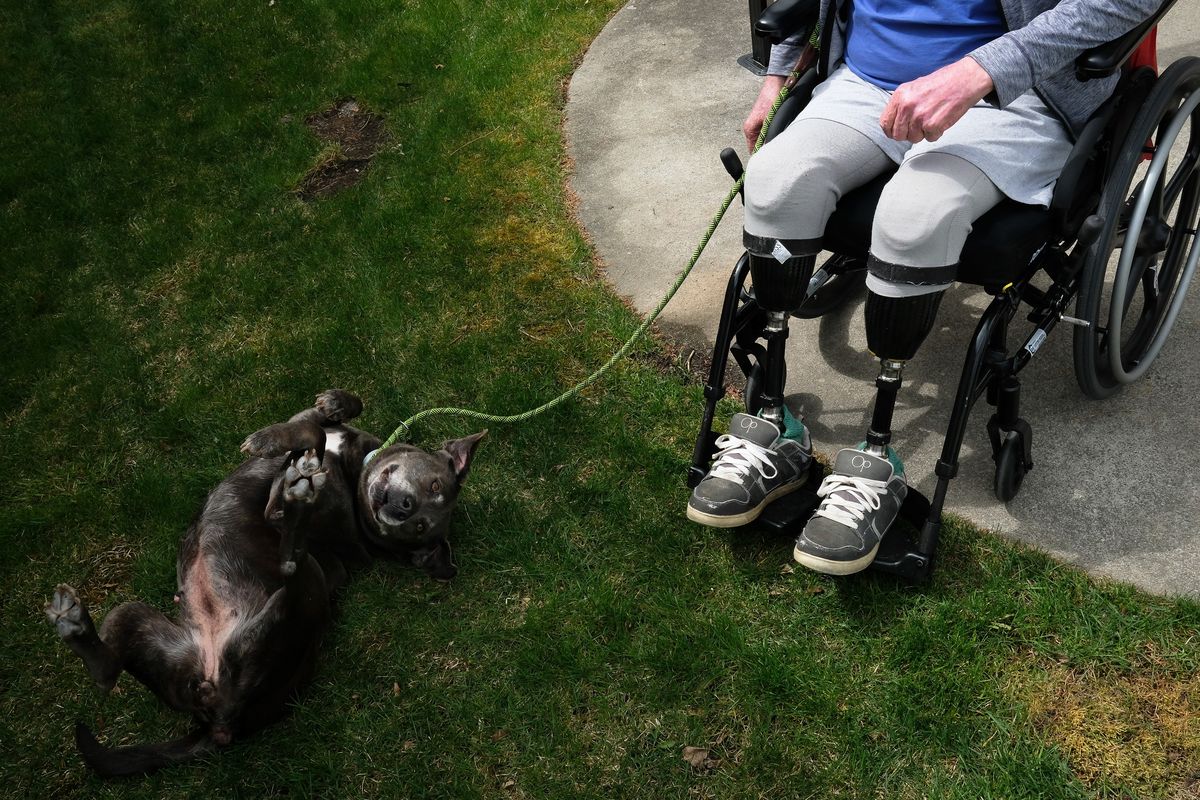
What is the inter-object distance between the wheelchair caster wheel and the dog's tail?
2368 mm

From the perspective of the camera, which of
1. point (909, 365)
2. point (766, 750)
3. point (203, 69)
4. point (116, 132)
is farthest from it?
point (203, 69)

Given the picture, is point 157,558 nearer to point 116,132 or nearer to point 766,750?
point 766,750

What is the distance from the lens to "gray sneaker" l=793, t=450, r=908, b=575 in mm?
2514

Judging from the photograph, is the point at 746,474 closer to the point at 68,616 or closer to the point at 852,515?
the point at 852,515

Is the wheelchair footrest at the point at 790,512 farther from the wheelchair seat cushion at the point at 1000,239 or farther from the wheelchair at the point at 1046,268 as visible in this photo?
the wheelchair seat cushion at the point at 1000,239

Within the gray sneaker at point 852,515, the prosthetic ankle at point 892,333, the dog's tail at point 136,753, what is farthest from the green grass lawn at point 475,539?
the prosthetic ankle at point 892,333

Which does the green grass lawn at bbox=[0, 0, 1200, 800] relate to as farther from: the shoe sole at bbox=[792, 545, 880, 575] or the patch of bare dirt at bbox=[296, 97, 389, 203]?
the shoe sole at bbox=[792, 545, 880, 575]

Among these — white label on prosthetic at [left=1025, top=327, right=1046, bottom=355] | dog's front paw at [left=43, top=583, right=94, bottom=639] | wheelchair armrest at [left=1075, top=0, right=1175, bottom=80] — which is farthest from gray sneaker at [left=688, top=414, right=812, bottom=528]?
dog's front paw at [left=43, top=583, right=94, bottom=639]

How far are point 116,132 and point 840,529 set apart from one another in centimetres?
507

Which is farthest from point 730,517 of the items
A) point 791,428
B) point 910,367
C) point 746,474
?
point 910,367

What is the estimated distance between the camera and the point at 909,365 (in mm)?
3412

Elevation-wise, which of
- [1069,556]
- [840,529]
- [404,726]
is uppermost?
[840,529]

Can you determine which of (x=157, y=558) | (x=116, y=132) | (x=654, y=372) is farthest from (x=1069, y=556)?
(x=116, y=132)

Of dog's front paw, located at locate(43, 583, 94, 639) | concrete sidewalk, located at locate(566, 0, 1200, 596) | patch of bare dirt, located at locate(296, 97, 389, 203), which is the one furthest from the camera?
patch of bare dirt, located at locate(296, 97, 389, 203)
